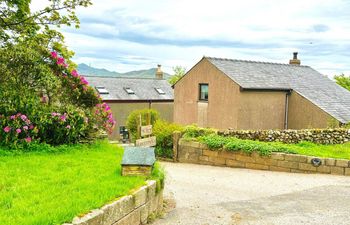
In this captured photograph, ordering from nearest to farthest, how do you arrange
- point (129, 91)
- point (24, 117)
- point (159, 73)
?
point (24, 117)
point (129, 91)
point (159, 73)

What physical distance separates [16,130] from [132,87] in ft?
91.4

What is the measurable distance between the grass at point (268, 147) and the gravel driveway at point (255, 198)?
4.13 feet

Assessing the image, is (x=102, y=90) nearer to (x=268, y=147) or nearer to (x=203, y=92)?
(x=203, y=92)

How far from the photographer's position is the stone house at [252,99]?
23141mm

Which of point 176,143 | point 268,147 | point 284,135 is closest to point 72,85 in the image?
point 176,143

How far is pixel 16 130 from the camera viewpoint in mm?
8805

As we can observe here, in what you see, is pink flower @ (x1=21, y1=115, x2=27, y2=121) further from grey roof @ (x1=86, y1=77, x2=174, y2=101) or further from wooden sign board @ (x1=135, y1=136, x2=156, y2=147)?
grey roof @ (x1=86, y1=77, x2=174, y2=101)

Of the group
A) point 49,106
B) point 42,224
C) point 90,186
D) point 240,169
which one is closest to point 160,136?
point 240,169

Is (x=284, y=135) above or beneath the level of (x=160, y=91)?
beneath

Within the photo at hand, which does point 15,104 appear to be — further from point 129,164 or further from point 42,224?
point 42,224

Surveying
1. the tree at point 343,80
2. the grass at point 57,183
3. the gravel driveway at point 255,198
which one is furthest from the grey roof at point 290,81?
the tree at point 343,80

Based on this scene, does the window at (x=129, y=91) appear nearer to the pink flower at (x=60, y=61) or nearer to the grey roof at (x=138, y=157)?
the pink flower at (x=60, y=61)

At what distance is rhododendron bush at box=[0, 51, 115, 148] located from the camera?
9008mm

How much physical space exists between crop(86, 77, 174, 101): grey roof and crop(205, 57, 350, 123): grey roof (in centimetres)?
1167
